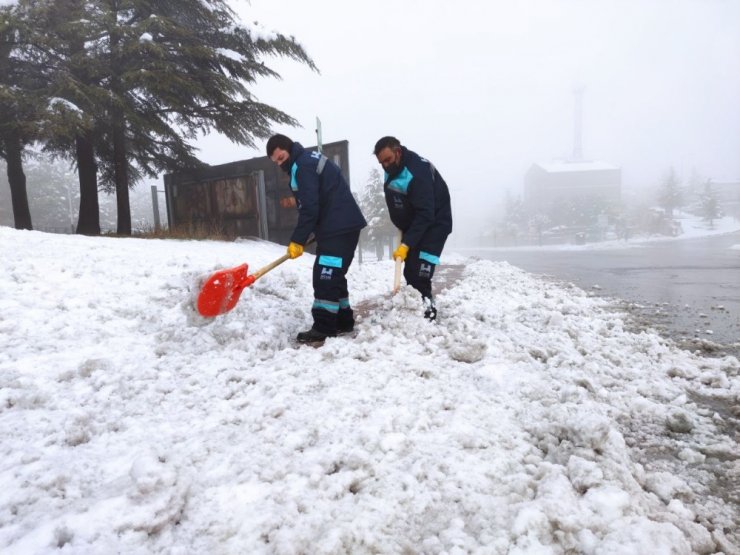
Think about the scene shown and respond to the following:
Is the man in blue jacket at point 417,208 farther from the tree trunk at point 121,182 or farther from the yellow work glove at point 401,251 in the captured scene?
the tree trunk at point 121,182

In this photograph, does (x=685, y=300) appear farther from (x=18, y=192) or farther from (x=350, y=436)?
(x=18, y=192)

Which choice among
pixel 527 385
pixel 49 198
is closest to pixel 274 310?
pixel 527 385

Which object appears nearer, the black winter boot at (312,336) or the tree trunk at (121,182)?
the black winter boot at (312,336)

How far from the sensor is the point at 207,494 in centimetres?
159

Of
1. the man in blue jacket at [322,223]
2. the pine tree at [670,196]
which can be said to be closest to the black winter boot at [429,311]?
the man in blue jacket at [322,223]

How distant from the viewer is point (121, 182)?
959cm

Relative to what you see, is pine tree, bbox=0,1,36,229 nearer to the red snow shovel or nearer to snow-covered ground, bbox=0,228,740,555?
snow-covered ground, bbox=0,228,740,555

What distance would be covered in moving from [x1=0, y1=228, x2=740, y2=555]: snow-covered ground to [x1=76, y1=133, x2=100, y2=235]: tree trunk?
6.77 metres

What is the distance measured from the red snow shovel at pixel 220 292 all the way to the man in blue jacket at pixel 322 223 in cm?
32

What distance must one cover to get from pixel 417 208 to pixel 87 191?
8.87 m

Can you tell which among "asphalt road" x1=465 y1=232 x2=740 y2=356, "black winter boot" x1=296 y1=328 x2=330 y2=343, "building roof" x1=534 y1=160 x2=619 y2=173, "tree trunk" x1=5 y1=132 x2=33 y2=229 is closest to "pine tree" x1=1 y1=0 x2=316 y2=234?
"tree trunk" x1=5 y1=132 x2=33 y2=229

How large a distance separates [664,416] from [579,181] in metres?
83.1

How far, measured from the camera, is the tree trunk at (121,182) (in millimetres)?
9219

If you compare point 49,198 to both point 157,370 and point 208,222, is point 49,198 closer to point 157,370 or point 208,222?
point 208,222
